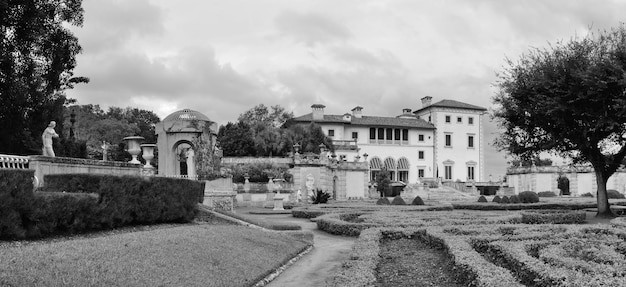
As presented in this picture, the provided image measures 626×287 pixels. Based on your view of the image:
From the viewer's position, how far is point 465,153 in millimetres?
78875

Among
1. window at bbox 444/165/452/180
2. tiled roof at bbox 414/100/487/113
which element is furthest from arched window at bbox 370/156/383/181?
tiled roof at bbox 414/100/487/113

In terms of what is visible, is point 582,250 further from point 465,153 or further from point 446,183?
point 465,153

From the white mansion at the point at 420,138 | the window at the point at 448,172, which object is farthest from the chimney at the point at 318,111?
the window at the point at 448,172

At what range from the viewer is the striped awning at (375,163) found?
7439 cm

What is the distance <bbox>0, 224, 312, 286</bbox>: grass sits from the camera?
7.02 meters

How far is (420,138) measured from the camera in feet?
252

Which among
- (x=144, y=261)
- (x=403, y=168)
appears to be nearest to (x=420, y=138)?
(x=403, y=168)

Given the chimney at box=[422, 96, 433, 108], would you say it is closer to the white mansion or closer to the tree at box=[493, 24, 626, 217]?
the white mansion

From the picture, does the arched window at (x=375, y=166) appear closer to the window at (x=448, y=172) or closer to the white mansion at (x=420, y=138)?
the white mansion at (x=420, y=138)

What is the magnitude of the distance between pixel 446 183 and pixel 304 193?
75.5ft

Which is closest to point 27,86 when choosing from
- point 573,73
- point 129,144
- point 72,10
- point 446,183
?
point 72,10

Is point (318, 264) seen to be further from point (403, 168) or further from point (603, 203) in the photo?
point (403, 168)

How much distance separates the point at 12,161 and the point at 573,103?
66.7ft

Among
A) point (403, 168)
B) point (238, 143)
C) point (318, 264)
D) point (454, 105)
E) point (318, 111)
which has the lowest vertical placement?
point (318, 264)
